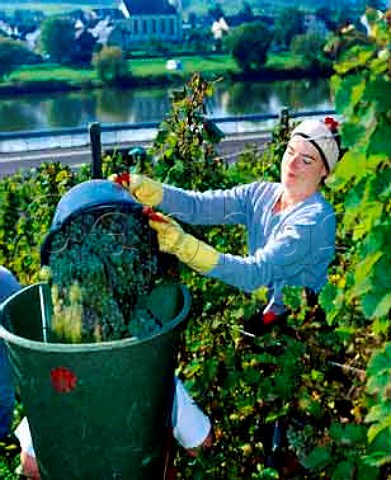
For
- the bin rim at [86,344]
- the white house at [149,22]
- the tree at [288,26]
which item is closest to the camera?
the bin rim at [86,344]

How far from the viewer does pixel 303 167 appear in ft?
8.71

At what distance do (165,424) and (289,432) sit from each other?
41 centimetres

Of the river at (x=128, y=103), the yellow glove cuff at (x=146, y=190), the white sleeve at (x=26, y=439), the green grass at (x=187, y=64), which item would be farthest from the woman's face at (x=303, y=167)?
the green grass at (x=187, y=64)

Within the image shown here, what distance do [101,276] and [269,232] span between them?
72cm

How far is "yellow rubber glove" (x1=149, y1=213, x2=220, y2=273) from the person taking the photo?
7.36ft

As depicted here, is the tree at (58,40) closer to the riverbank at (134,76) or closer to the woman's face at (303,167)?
the riverbank at (134,76)

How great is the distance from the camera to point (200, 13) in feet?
308

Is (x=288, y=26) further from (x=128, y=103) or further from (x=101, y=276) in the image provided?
(x=101, y=276)

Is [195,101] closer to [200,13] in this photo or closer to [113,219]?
[113,219]

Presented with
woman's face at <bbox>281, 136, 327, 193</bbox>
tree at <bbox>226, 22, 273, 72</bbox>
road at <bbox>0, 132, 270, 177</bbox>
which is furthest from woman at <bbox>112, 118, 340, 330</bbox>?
tree at <bbox>226, 22, 273, 72</bbox>

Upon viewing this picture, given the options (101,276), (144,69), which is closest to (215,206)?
(101,276)

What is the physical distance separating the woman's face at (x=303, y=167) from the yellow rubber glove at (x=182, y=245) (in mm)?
481

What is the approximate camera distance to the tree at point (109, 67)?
53.0 m

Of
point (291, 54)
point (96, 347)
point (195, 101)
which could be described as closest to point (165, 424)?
point (96, 347)
